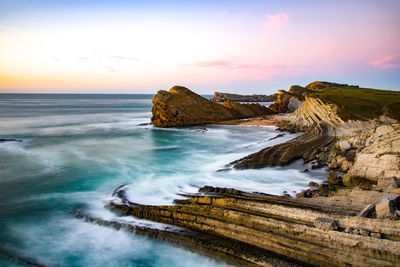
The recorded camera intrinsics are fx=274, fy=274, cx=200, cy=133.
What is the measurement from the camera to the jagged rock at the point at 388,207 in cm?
599

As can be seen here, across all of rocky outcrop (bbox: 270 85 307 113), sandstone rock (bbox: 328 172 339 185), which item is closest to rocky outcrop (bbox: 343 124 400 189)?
sandstone rock (bbox: 328 172 339 185)

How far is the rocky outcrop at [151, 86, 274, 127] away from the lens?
32062 mm

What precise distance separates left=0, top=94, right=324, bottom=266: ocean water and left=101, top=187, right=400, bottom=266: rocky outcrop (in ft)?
2.57

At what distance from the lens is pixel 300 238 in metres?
6.12

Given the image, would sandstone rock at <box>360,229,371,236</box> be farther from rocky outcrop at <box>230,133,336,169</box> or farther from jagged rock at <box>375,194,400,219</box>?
rocky outcrop at <box>230,133,336,169</box>

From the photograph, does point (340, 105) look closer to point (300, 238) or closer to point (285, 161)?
point (285, 161)

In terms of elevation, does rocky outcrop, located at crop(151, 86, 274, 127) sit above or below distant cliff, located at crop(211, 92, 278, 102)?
below

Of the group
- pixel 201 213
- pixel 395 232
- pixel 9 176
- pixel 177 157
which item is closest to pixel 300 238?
pixel 395 232

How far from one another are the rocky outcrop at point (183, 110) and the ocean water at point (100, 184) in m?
8.38

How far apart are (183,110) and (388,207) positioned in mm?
27870

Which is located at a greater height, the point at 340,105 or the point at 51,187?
the point at 340,105

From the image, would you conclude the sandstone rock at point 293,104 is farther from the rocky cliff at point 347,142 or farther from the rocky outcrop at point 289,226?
the rocky outcrop at point 289,226

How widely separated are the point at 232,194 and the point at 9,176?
1128 centimetres

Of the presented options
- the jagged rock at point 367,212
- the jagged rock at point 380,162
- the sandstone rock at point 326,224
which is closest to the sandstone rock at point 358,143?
the jagged rock at point 380,162
